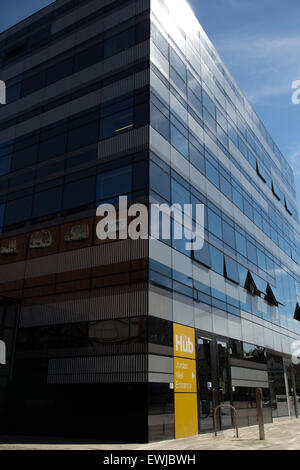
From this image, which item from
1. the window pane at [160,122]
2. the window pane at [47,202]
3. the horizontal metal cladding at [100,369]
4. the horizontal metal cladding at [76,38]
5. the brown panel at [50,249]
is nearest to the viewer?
the horizontal metal cladding at [100,369]

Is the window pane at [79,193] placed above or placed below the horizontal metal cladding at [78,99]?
below

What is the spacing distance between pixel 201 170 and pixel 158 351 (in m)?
11.4

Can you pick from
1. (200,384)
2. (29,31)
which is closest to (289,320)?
(200,384)

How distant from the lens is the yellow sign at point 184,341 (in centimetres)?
1703

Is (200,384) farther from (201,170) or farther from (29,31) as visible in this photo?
(29,31)

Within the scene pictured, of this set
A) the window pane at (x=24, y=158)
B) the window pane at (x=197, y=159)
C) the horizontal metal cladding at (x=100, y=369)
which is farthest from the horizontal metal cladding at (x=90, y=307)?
the window pane at (x=197, y=159)

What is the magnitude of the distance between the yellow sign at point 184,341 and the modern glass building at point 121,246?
90 millimetres

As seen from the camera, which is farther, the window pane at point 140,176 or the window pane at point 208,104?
the window pane at point 208,104

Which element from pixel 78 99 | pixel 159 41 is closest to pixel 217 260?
pixel 78 99

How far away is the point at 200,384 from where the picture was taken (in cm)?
1827

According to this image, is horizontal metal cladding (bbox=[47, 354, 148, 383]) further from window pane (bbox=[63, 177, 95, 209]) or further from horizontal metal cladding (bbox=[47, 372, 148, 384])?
window pane (bbox=[63, 177, 95, 209])

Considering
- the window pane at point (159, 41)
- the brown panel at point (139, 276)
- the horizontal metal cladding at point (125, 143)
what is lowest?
the brown panel at point (139, 276)

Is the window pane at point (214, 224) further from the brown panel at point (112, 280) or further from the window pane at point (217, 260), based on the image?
the brown panel at point (112, 280)

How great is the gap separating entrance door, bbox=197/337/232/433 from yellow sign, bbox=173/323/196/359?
69 centimetres
